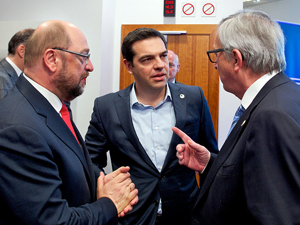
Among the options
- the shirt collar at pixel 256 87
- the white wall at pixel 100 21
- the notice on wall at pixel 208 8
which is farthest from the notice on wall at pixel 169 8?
the shirt collar at pixel 256 87

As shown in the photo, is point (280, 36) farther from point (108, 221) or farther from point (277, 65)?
point (108, 221)

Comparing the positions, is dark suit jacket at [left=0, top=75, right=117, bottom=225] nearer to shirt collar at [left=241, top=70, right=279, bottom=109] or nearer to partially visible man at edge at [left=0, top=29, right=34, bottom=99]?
shirt collar at [left=241, top=70, right=279, bottom=109]

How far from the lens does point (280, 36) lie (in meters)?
1.22

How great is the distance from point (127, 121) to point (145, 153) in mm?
247

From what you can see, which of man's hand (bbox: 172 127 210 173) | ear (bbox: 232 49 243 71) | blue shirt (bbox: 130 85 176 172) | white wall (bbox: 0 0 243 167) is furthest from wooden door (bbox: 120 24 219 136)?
ear (bbox: 232 49 243 71)

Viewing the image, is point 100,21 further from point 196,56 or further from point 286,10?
point 286,10

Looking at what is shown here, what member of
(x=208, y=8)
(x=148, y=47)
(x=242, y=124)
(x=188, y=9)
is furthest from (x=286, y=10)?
(x=242, y=124)

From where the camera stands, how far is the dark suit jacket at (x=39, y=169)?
35.6 inches

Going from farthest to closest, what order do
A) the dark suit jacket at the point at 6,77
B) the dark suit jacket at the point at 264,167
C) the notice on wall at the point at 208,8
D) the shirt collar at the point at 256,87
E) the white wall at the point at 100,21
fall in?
the notice on wall at the point at 208,8
the white wall at the point at 100,21
the dark suit jacket at the point at 6,77
the shirt collar at the point at 256,87
the dark suit jacket at the point at 264,167

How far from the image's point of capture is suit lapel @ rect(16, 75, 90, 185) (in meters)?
1.09

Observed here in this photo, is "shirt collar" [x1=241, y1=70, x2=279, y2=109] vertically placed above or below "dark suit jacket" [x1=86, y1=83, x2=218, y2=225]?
above

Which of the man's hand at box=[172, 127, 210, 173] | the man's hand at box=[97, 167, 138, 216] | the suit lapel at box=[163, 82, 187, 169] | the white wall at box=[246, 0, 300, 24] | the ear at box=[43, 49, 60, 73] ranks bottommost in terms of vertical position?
the man's hand at box=[97, 167, 138, 216]

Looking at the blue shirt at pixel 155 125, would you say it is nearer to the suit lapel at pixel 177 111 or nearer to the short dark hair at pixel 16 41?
the suit lapel at pixel 177 111

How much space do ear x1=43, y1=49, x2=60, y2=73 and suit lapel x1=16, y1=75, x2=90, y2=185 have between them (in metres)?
0.12
